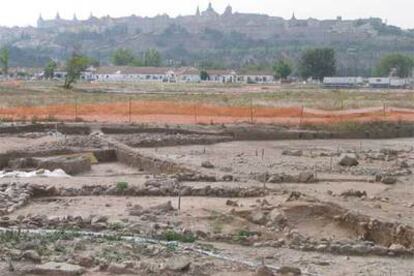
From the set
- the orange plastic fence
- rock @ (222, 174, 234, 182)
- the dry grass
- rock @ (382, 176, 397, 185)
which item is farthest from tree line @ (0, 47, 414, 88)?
rock @ (382, 176, 397, 185)

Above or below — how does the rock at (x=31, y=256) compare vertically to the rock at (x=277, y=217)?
above

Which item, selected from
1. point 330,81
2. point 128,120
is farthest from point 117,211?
point 330,81

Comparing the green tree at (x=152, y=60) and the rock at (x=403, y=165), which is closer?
the rock at (x=403, y=165)

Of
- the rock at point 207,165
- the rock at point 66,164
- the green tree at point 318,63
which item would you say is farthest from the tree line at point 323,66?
the rock at point 66,164

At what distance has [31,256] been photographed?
10109 mm

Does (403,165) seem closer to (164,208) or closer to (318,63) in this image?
(164,208)

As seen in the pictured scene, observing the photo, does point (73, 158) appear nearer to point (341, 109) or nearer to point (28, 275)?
point (28, 275)

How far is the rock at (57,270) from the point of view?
9414mm

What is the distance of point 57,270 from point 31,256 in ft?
2.71

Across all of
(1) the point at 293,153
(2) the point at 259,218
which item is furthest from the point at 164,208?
(1) the point at 293,153

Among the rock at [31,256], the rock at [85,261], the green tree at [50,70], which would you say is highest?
the rock at [31,256]

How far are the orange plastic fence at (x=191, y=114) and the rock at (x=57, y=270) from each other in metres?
25.3

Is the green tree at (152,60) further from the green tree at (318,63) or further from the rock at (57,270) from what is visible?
the rock at (57,270)

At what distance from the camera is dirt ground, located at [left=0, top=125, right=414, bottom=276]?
10.3 metres
